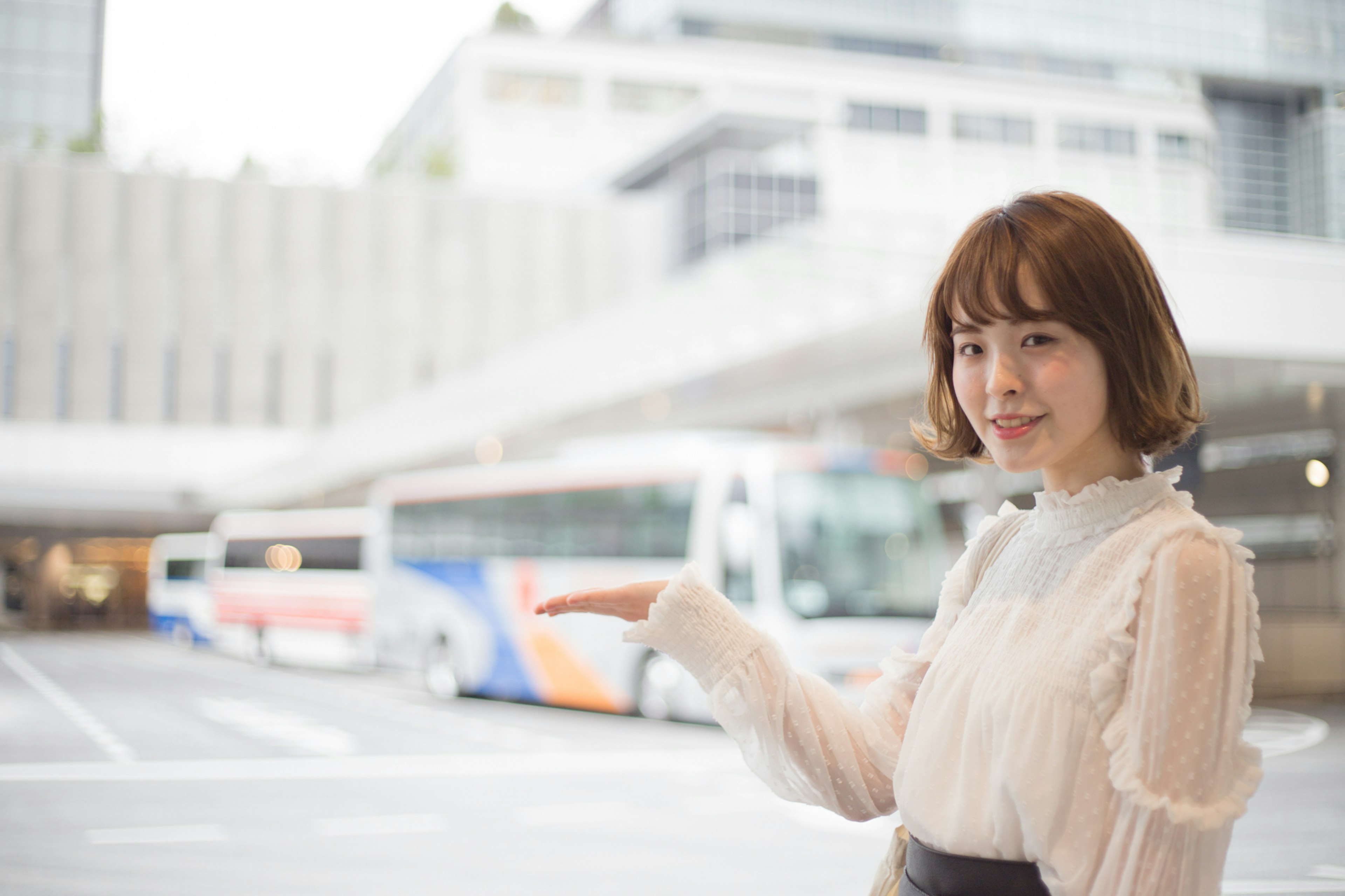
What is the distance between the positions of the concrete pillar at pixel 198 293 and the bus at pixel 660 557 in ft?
27.1

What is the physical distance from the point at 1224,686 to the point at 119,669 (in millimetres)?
16629

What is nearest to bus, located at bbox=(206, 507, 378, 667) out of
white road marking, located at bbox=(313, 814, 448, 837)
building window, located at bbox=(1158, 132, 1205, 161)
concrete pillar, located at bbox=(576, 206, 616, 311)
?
white road marking, located at bbox=(313, 814, 448, 837)

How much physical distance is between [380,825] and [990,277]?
5.58 meters

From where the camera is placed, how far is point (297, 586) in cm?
1759

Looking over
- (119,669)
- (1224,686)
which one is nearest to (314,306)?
Result: (119,669)

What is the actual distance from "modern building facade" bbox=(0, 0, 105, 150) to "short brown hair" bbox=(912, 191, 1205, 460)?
5.97 m

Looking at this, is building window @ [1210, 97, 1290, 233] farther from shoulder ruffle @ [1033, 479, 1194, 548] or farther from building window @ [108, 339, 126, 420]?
building window @ [108, 339, 126, 420]

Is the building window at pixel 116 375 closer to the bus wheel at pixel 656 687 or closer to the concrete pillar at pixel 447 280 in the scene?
the bus wheel at pixel 656 687

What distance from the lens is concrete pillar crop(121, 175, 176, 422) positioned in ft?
55.3

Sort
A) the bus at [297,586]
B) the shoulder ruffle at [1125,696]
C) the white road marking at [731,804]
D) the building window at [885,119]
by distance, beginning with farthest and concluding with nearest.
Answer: the building window at [885,119] < the bus at [297,586] < the white road marking at [731,804] < the shoulder ruffle at [1125,696]

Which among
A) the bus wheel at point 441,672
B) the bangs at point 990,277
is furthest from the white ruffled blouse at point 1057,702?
the bus wheel at point 441,672

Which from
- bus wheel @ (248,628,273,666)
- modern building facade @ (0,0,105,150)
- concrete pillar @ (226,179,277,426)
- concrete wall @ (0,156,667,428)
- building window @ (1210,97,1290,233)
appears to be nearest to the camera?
modern building facade @ (0,0,105,150)

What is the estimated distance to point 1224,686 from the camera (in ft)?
3.84

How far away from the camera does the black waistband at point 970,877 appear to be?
1326 millimetres
